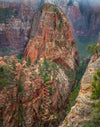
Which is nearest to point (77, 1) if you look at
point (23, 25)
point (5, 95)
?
point (23, 25)

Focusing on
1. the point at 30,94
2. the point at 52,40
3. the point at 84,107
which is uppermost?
the point at 52,40

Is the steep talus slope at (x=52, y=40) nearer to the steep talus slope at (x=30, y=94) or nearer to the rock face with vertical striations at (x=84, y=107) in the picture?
the steep talus slope at (x=30, y=94)

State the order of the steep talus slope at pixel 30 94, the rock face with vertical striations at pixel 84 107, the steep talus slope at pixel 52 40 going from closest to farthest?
1. the rock face with vertical striations at pixel 84 107
2. the steep talus slope at pixel 30 94
3. the steep talus slope at pixel 52 40

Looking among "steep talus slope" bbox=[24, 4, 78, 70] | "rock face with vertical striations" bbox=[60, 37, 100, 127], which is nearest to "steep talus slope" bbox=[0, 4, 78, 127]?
"steep talus slope" bbox=[24, 4, 78, 70]

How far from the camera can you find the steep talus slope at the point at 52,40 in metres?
39.1

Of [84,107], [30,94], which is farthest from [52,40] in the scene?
[84,107]

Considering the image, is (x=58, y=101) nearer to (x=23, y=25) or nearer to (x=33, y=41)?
(x=33, y=41)

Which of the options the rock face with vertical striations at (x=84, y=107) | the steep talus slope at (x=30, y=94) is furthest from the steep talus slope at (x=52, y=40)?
the rock face with vertical striations at (x=84, y=107)

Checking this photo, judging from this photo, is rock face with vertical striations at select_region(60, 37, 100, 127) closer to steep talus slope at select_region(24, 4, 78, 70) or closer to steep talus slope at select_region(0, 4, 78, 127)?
steep talus slope at select_region(0, 4, 78, 127)

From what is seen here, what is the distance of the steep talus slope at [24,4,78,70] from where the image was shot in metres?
39.1

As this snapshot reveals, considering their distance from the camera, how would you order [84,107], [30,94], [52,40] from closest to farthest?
1. [84,107]
2. [30,94]
3. [52,40]

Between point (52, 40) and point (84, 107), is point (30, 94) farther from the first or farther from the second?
point (52, 40)

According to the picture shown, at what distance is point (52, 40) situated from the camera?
40469 mm

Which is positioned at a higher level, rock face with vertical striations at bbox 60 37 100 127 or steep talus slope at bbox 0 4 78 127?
rock face with vertical striations at bbox 60 37 100 127
